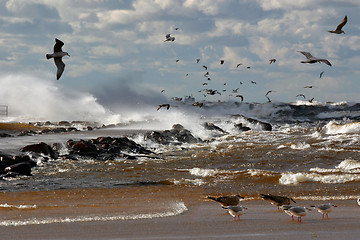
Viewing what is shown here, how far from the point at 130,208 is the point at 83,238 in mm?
2333

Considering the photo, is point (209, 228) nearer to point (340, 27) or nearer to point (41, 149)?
point (340, 27)

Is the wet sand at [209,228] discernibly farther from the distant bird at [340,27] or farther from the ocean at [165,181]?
the distant bird at [340,27]

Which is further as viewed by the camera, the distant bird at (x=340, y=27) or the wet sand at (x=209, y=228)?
the distant bird at (x=340, y=27)

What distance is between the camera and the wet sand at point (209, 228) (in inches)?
280

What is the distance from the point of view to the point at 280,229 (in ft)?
24.4

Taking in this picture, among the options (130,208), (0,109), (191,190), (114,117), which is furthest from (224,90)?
(130,208)

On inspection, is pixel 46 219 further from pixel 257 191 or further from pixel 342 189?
pixel 342 189

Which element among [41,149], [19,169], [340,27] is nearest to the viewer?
[19,169]

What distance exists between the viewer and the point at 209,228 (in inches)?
297

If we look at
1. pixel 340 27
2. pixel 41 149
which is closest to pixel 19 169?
pixel 41 149

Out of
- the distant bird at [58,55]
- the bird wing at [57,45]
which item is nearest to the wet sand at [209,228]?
the distant bird at [58,55]

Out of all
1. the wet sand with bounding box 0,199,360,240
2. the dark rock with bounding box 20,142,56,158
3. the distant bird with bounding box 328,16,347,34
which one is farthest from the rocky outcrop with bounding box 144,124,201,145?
the wet sand with bounding box 0,199,360,240

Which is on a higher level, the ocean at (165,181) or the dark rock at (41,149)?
the dark rock at (41,149)

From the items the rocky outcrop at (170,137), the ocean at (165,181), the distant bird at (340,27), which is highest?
the distant bird at (340,27)
